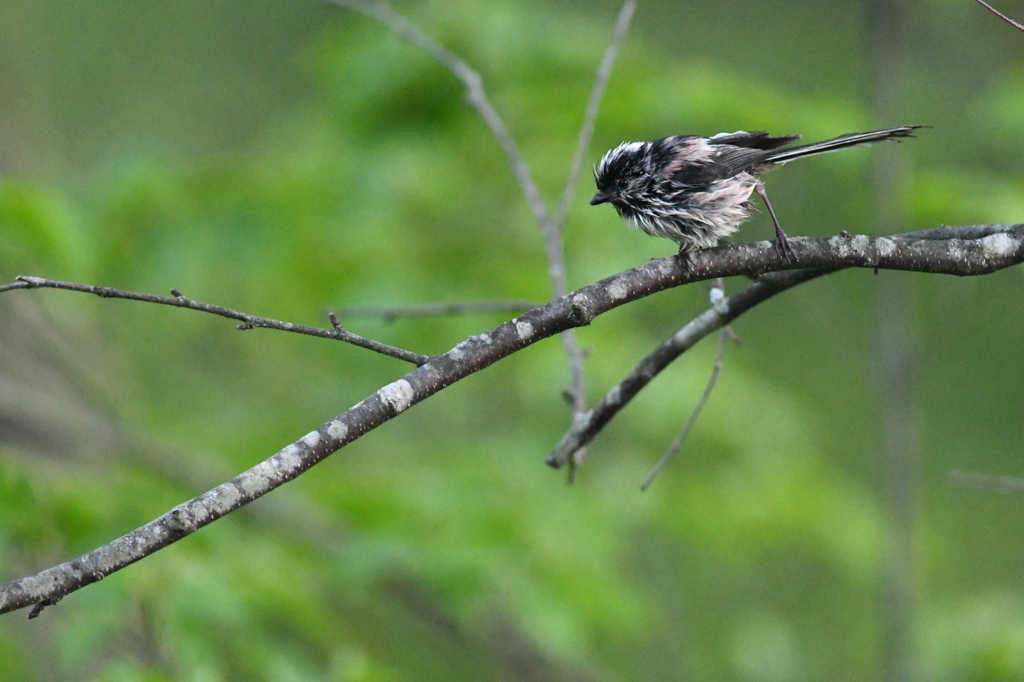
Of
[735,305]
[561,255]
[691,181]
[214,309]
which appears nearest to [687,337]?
[735,305]

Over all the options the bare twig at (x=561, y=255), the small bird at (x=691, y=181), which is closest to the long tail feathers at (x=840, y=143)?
the small bird at (x=691, y=181)

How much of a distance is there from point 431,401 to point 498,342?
4635 millimetres

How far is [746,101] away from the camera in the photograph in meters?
4.70

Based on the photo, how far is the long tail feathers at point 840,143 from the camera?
2518 millimetres

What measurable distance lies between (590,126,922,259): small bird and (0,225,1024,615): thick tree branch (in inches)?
17.6

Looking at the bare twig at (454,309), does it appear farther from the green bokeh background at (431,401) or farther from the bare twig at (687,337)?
the green bokeh background at (431,401)

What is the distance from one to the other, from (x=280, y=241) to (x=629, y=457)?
2477mm

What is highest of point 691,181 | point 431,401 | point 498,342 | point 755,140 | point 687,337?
point 431,401

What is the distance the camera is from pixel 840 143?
8.62ft

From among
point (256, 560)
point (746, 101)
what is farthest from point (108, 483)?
point (746, 101)

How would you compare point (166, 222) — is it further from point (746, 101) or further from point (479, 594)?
point (746, 101)

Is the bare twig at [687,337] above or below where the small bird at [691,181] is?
below

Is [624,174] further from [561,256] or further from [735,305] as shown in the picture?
[735,305]

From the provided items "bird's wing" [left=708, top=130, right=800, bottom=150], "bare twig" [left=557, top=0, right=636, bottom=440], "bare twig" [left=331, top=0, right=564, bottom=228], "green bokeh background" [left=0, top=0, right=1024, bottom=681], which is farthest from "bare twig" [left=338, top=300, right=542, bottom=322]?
"green bokeh background" [left=0, top=0, right=1024, bottom=681]
